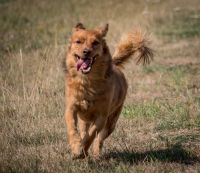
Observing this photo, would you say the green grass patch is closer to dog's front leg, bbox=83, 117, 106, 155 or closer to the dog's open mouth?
dog's front leg, bbox=83, 117, 106, 155

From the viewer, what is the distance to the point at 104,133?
327 inches

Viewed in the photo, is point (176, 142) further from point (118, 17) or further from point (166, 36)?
point (118, 17)

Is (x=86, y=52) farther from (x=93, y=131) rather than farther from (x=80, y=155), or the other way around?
(x=80, y=155)

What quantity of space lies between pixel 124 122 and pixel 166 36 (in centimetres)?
951

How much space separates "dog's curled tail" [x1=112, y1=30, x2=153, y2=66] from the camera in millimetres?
9695

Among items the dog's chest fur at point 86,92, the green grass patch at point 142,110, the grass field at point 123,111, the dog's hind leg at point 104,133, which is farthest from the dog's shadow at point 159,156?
the green grass patch at point 142,110

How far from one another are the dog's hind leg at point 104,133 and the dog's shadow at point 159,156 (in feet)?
0.43

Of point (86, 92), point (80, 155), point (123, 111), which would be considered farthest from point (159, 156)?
point (123, 111)

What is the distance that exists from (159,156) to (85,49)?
5.18ft

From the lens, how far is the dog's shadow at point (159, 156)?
726 cm

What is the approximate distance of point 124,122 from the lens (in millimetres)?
9461

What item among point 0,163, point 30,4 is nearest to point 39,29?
point 30,4

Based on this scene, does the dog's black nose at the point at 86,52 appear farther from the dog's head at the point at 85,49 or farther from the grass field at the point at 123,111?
the grass field at the point at 123,111

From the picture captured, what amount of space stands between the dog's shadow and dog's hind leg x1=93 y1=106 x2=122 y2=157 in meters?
0.13
